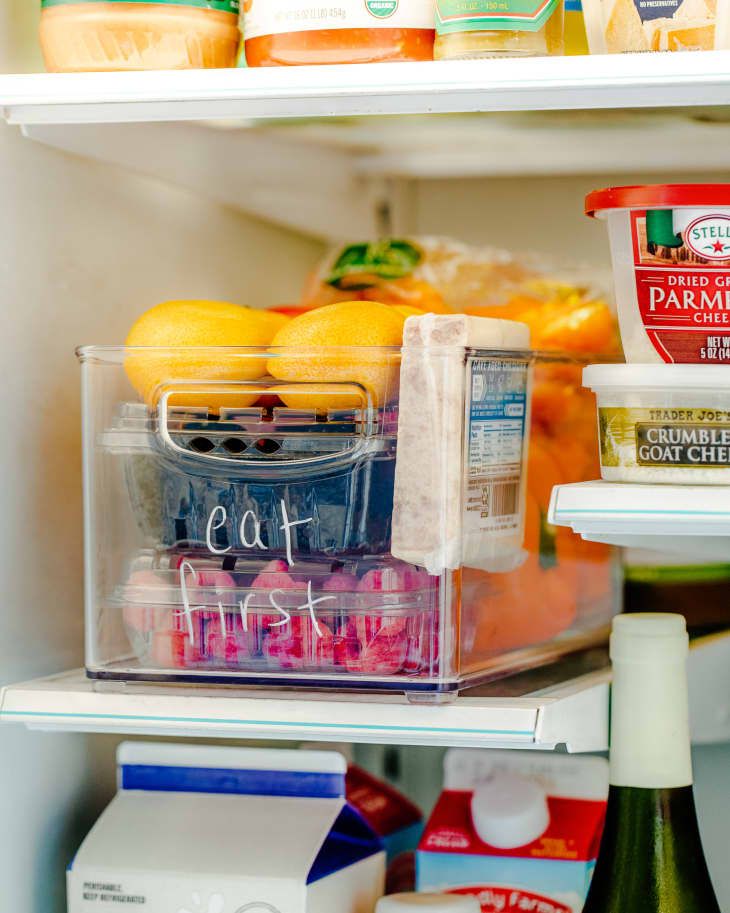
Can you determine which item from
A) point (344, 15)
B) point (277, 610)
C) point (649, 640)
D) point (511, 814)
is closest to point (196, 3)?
point (344, 15)

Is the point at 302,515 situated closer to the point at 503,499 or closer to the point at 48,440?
the point at 503,499

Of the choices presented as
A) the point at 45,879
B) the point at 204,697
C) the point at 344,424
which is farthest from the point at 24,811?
the point at 344,424

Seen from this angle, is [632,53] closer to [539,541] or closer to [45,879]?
[539,541]

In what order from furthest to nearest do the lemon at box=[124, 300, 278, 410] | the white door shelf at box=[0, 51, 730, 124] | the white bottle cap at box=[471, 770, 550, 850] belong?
the white bottle cap at box=[471, 770, 550, 850] < the lemon at box=[124, 300, 278, 410] < the white door shelf at box=[0, 51, 730, 124]

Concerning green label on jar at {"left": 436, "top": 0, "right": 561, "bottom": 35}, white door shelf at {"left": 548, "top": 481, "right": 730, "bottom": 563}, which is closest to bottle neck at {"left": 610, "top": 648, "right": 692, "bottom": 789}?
white door shelf at {"left": 548, "top": 481, "right": 730, "bottom": 563}

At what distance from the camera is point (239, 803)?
38.9 inches

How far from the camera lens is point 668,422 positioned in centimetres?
82

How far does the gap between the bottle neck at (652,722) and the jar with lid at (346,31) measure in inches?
17.9

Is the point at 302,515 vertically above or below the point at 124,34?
below

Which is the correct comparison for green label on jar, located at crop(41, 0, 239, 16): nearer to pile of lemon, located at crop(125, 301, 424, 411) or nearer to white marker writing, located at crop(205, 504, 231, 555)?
pile of lemon, located at crop(125, 301, 424, 411)

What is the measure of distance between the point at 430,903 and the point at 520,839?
5.0 inches

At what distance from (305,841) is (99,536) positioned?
27cm

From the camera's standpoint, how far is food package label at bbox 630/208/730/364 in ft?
2.66

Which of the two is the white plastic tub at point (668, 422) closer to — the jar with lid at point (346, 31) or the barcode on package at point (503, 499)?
the barcode on package at point (503, 499)
